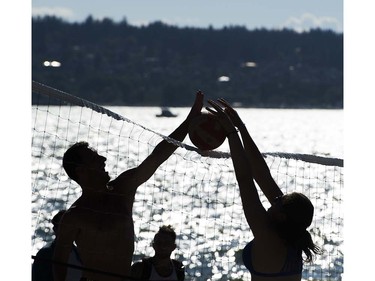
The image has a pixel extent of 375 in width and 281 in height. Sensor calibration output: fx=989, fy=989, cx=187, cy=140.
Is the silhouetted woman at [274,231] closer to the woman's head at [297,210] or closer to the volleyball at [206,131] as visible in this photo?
the woman's head at [297,210]

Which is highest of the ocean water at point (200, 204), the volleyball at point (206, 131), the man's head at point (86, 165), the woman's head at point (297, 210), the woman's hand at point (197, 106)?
the woman's hand at point (197, 106)

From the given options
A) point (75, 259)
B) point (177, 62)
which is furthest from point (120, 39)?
point (75, 259)

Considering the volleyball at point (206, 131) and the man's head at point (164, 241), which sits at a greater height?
the volleyball at point (206, 131)

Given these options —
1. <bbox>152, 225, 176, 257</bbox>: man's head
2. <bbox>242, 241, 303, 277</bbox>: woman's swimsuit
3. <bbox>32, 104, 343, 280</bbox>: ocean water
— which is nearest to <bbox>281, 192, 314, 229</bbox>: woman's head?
<bbox>242, 241, 303, 277</bbox>: woman's swimsuit

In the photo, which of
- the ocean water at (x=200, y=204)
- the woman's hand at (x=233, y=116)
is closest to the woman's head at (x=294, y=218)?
the woman's hand at (x=233, y=116)

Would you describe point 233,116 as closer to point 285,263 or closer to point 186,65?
point 285,263

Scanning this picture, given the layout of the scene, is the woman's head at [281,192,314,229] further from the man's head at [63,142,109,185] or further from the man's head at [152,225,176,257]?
the man's head at [152,225,176,257]

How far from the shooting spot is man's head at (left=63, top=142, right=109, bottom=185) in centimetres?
517

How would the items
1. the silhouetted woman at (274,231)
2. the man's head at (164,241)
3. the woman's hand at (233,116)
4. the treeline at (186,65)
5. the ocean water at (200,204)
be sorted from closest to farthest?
the silhouetted woman at (274,231) → the woman's hand at (233,116) → the man's head at (164,241) → the ocean water at (200,204) → the treeline at (186,65)

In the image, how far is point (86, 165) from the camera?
17.0 feet

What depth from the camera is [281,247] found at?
4.34 meters

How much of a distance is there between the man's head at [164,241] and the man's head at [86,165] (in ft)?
2.78

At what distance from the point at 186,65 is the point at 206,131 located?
543ft

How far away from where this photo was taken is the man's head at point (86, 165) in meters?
5.17
